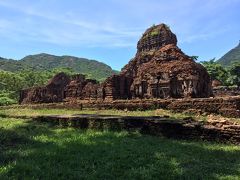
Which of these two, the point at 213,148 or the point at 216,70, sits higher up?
the point at 216,70

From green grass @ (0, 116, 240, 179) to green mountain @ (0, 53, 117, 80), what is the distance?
431 feet

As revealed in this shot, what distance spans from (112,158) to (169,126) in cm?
422

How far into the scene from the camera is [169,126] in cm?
1254

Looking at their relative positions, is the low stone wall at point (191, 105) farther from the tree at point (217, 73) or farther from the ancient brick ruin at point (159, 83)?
the tree at point (217, 73)

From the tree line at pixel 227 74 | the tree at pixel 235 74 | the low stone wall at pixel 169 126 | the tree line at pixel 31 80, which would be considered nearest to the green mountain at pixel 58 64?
the tree line at pixel 31 80

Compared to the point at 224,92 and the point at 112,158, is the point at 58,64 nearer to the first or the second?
the point at 224,92

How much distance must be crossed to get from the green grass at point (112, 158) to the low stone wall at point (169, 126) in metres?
0.68

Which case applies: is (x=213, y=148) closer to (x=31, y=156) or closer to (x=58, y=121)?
(x=31, y=156)

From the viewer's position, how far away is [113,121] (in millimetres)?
14109

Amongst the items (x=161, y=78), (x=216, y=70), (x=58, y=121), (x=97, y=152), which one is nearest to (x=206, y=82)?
(x=161, y=78)

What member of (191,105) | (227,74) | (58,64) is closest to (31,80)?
(227,74)

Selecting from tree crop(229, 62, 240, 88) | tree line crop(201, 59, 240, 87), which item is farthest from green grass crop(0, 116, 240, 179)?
tree crop(229, 62, 240, 88)

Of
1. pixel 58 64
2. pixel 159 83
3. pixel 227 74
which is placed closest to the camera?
pixel 159 83

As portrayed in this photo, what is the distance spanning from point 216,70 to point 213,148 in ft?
190
